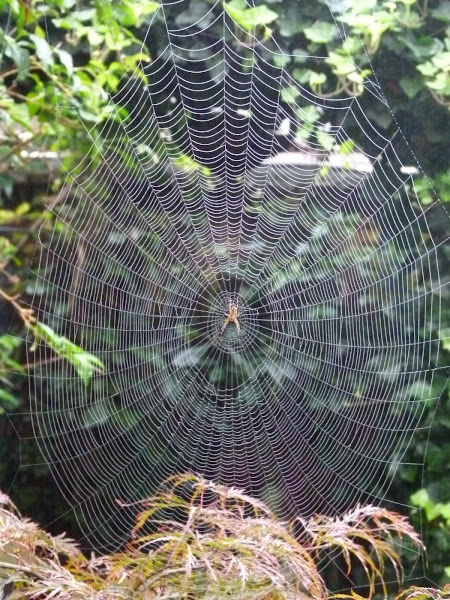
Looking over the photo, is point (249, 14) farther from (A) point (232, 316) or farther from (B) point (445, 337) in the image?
(B) point (445, 337)

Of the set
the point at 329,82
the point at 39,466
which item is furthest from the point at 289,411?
the point at 329,82

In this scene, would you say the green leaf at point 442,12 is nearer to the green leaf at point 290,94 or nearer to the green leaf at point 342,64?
the green leaf at point 342,64

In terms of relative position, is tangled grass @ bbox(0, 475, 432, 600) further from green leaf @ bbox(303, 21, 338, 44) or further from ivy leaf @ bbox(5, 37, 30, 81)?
green leaf @ bbox(303, 21, 338, 44)

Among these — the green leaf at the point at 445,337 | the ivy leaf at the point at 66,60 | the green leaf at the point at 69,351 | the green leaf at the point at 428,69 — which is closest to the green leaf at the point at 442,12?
the green leaf at the point at 428,69

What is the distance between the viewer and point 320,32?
1691 millimetres

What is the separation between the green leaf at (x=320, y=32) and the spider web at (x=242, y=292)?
74mm

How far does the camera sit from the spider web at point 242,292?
1.62m

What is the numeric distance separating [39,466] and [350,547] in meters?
0.71

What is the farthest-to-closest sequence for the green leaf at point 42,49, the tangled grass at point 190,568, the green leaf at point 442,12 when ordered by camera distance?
the green leaf at point 442,12
the green leaf at point 42,49
the tangled grass at point 190,568

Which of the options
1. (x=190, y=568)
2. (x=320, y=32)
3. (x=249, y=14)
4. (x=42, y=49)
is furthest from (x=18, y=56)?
(x=190, y=568)

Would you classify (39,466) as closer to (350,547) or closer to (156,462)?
(156,462)

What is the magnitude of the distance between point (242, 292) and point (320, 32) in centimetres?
54

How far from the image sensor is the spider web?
1.62 meters

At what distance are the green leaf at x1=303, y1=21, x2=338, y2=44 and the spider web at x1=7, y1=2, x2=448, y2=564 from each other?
0.07m
